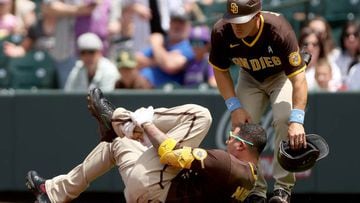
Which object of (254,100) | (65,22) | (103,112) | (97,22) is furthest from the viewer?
(65,22)

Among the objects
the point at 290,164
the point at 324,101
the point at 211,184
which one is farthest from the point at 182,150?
the point at 324,101

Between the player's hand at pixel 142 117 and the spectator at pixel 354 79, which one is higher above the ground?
the player's hand at pixel 142 117

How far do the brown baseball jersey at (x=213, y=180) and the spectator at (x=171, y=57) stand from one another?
12.9 ft

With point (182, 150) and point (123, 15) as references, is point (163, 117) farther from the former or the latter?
point (123, 15)

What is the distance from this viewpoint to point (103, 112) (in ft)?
24.7

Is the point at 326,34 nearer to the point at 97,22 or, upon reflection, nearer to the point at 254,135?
the point at 97,22

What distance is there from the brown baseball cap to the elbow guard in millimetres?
1136

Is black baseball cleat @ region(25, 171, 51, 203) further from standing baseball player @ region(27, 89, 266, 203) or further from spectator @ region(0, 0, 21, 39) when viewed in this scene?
spectator @ region(0, 0, 21, 39)

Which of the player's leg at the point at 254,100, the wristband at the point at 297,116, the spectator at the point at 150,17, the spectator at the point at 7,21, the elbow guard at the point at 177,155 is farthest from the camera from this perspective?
the spectator at the point at 7,21

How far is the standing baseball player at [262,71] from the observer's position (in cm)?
780

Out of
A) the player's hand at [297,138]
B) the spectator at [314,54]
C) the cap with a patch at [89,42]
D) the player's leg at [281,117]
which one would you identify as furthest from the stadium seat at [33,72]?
the player's hand at [297,138]

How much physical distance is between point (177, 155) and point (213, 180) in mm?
318

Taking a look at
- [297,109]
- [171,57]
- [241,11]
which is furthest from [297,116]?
[171,57]

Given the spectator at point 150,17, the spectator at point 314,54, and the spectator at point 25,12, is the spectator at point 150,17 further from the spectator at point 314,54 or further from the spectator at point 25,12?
the spectator at point 314,54
